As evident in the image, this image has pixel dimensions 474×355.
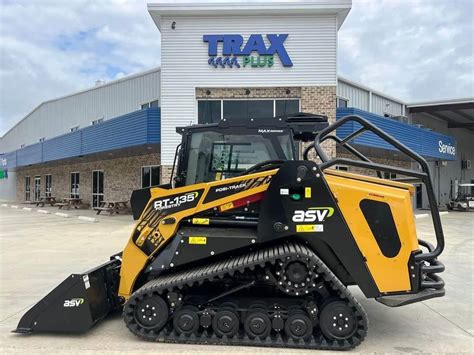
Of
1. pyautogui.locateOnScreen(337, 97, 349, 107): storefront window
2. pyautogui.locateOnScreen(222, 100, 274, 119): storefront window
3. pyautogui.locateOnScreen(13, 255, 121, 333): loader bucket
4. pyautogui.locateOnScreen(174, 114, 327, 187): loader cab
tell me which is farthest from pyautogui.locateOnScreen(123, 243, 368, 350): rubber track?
pyautogui.locateOnScreen(337, 97, 349, 107): storefront window

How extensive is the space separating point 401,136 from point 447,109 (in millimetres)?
10891

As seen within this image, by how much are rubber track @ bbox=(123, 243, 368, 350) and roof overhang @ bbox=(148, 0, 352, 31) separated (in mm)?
13041

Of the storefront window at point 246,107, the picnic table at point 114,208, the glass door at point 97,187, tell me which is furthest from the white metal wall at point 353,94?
the glass door at point 97,187

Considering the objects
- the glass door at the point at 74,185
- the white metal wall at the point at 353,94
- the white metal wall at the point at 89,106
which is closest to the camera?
the white metal wall at the point at 353,94

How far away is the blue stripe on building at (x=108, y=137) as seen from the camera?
17141 mm

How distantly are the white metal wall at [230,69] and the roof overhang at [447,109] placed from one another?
613 inches

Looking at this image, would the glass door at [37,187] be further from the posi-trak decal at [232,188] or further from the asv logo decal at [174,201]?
the posi-trak decal at [232,188]

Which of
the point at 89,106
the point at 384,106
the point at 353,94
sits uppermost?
the point at 89,106

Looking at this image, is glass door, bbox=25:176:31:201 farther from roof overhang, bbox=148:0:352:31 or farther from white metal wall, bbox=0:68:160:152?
roof overhang, bbox=148:0:352:31

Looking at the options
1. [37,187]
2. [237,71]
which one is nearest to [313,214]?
[237,71]

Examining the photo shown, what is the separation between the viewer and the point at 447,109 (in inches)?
1156

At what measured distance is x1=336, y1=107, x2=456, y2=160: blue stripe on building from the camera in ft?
57.0

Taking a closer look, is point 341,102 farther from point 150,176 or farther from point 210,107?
point 150,176

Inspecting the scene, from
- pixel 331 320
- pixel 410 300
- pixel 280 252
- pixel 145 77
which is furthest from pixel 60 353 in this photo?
pixel 145 77
